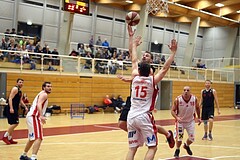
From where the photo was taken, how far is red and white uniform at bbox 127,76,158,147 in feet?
15.8

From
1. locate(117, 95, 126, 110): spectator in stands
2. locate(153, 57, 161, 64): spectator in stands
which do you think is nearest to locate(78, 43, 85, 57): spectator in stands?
locate(117, 95, 126, 110): spectator in stands

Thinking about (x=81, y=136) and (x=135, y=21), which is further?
(x=81, y=136)

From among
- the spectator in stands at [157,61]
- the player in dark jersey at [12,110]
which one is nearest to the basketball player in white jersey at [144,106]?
the player in dark jersey at [12,110]

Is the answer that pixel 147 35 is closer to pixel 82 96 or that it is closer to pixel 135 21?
pixel 82 96

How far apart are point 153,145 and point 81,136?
6.11 m

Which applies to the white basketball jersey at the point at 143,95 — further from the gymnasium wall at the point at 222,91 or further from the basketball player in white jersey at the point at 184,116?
the gymnasium wall at the point at 222,91

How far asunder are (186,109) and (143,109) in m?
2.97

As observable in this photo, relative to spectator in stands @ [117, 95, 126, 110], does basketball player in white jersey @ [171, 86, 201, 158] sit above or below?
above

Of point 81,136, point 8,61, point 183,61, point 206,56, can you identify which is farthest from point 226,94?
point 81,136

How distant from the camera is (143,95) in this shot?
4844 millimetres

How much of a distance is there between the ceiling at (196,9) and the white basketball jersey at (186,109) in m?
18.3

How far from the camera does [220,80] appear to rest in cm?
2994

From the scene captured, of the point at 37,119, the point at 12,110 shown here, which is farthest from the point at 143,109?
the point at 12,110

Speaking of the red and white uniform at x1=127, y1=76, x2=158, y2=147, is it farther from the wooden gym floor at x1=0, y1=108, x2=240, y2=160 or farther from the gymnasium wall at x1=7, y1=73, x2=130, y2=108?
the gymnasium wall at x1=7, y1=73, x2=130, y2=108
